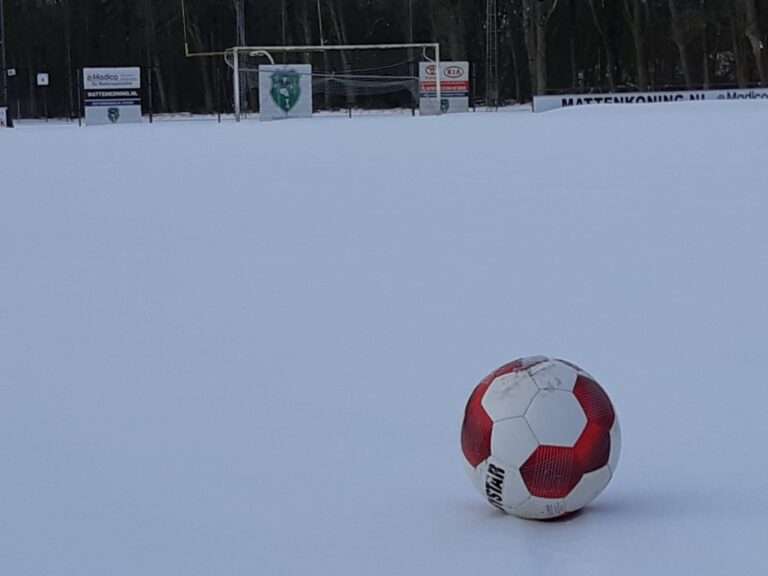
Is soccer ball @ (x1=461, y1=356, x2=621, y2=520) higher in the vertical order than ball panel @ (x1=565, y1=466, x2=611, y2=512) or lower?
higher

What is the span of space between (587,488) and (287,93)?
3518 centimetres

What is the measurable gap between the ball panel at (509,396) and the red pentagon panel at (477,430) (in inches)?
1.1

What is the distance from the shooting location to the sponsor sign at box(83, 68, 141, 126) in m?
39.8

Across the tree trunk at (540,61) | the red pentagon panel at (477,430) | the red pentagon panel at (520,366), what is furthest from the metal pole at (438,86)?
the red pentagon panel at (477,430)

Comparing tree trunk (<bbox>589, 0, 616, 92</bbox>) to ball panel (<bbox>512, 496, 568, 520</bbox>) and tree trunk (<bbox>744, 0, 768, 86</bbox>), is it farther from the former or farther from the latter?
ball panel (<bbox>512, 496, 568, 520</bbox>)

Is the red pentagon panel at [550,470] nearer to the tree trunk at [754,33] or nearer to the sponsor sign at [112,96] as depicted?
the sponsor sign at [112,96]

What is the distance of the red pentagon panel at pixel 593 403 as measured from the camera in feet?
13.7

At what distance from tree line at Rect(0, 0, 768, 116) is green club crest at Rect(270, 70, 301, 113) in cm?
1397

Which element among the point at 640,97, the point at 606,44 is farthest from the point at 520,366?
the point at 606,44

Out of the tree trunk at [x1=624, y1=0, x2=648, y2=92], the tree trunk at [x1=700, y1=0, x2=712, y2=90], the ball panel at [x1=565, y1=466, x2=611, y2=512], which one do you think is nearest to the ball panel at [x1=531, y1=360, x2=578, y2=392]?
the ball panel at [x1=565, y1=466, x2=611, y2=512]

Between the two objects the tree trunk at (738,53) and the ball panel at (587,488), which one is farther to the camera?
the tree trunk at (738,53)

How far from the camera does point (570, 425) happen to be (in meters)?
4.12

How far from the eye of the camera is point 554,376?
4219mm

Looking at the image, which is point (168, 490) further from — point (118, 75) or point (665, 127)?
point (118, 75)
